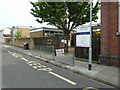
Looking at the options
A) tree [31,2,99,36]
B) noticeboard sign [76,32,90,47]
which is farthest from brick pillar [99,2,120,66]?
tree [31,2,99,36]

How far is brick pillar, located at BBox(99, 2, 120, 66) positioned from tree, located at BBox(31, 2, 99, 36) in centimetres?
1071

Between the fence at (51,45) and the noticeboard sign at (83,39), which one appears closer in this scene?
the noticeboard sign at (83,39)

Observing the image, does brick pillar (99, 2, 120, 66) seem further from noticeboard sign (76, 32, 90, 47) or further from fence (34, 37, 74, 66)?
fence (34, 37, 74, 66)

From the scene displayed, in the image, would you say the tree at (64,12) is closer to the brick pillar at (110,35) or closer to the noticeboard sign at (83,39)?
the noticeboard sign at (83,39)

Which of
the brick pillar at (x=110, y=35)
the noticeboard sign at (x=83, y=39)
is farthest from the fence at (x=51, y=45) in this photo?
the brick pillar at (x=110, y=35)

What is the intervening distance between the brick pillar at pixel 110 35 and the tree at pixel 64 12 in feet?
35.1

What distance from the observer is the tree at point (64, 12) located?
2008 cm

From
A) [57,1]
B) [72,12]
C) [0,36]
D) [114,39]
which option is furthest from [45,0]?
[0,36]

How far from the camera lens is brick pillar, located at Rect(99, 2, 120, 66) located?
893cm

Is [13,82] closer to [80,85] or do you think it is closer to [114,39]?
[80,85]

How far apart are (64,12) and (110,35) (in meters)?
12.5

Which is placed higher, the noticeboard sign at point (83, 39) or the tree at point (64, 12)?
the tree at point (64, 12)

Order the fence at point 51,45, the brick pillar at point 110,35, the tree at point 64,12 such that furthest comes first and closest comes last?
the tree at point 64,12 < the fence at point 51,45 < the brick pillar at point 110,35

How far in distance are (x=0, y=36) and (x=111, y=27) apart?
247 feet
